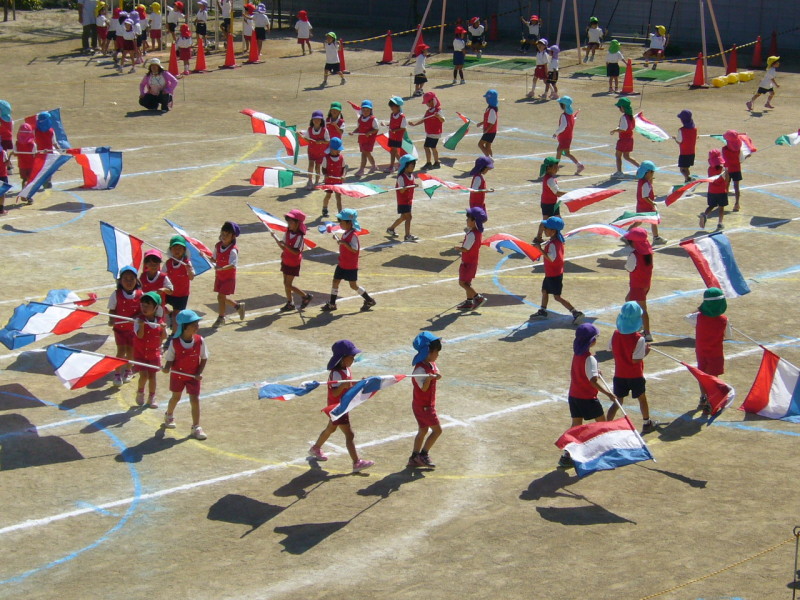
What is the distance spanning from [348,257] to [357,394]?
18.7 ft

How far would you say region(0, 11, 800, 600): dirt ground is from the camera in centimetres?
996

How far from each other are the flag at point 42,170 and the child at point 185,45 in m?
15.8

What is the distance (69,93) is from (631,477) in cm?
2639

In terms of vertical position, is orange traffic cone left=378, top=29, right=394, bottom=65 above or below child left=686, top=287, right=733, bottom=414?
above

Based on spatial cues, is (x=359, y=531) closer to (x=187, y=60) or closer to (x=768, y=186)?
(x=768, y=186)

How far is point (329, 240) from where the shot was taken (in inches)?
826

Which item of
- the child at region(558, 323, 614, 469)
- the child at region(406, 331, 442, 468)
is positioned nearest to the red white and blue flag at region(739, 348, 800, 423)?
the child at region(558, 323, 614, 469)

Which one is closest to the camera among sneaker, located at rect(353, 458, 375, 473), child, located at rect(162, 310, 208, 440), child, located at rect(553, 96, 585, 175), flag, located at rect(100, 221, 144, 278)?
sneaker, located at rect(353, 458, 375, 473)

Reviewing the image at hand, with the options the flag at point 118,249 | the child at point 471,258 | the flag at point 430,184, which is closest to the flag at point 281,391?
the flag at point 118,249

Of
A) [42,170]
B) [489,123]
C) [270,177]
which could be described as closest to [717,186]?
[489,123]

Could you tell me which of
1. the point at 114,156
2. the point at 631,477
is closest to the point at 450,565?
the point at 631,477

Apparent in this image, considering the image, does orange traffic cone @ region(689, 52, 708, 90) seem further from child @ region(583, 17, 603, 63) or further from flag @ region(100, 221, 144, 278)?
flag @ region(100, 221, 144, 278)

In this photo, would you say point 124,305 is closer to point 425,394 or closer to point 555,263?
point 425,394

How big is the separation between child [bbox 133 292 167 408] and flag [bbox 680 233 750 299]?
277 inches
